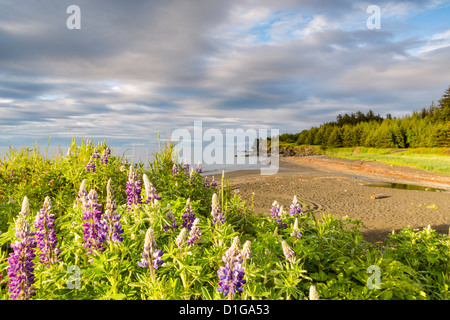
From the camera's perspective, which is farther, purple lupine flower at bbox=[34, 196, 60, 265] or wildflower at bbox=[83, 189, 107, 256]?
purple lupine flower at bbox=[34, 196, 60, 265]

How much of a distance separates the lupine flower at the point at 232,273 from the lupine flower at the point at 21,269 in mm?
1938

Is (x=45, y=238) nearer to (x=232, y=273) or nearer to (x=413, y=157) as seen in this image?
(x=232, y=273)

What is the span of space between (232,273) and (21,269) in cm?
212

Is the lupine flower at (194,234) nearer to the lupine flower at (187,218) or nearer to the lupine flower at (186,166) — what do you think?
the lupine flower at (187,218)

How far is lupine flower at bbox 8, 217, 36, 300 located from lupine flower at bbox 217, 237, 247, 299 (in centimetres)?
194

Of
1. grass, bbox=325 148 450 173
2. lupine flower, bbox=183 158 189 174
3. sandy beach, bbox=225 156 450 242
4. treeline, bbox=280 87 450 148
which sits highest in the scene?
treeline, bbox=280 87 450 148

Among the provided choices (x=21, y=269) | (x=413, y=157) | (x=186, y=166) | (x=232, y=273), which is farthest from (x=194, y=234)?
(x=413, y=157)

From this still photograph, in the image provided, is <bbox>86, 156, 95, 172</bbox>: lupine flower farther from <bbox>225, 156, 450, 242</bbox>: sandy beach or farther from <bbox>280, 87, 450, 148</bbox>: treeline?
<bbox>280, 87, 450, 148</bbox>: treeline

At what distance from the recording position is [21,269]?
2637mm

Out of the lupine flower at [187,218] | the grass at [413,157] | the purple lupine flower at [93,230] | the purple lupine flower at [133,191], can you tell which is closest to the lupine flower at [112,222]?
the purple lupine flower at [93,230]

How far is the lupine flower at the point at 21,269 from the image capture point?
2600mm

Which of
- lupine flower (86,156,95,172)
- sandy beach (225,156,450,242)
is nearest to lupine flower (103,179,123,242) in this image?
lupine flower (86,156,95,172)

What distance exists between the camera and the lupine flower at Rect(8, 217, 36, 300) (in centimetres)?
260

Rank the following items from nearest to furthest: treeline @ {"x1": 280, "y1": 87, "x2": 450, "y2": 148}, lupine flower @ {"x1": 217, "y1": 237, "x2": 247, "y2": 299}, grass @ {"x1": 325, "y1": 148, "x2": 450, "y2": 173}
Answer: lupine flower @ {"x1": 217, "y1": 237, "x2": 247, "y2": 299}
grass @ {"x1": 325, "y1": 148, "x2": 450, "y2": 173}
treeline @ {"x1": 280, "y1": 87, "x2": 450, "y2": 148}
